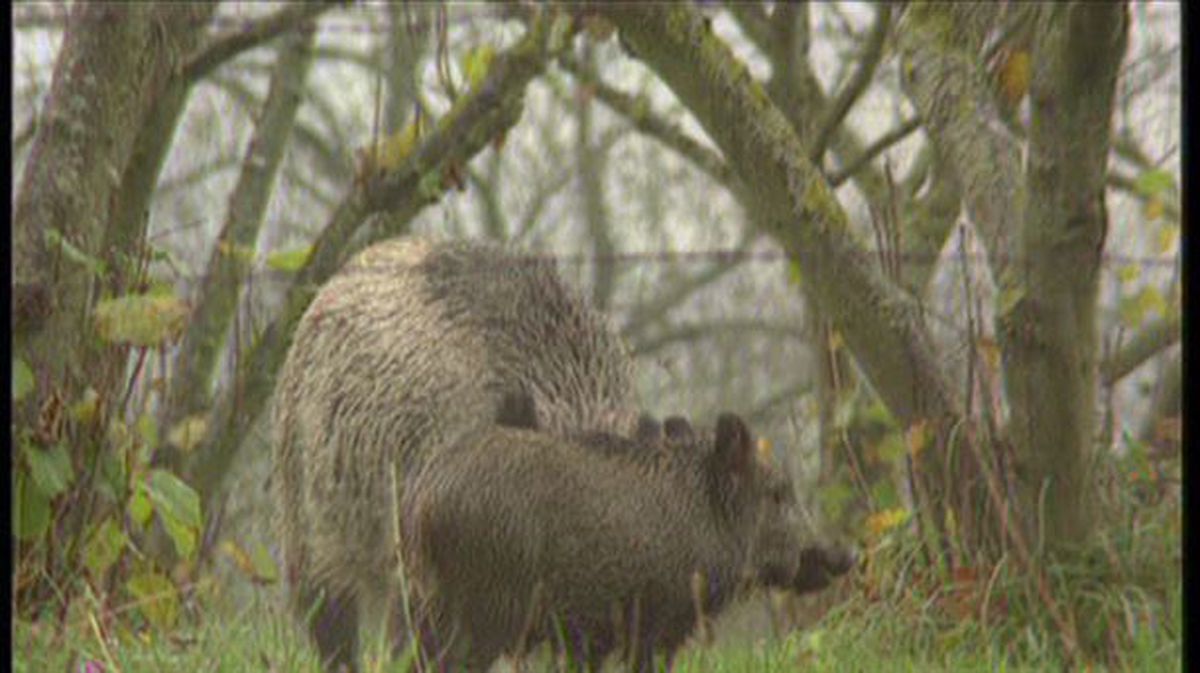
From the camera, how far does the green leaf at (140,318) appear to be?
4.32 m

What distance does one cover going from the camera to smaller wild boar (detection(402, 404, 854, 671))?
4.03m

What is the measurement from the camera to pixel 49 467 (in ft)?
14.0

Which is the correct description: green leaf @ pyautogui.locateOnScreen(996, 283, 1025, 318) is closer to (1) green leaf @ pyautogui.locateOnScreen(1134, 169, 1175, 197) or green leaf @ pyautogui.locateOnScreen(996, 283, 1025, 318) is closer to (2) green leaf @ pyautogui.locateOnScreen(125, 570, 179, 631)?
(1) green leaf @ pyautogui.locateOnScreen(1134, 169, 1175, 197)

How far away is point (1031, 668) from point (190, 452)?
89.7 inches

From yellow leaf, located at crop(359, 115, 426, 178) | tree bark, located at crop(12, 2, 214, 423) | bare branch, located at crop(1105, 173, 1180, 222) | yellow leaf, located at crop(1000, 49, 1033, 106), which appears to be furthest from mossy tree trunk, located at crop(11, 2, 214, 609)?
bare branch, located at crop(1105, 173, 1180, 222)

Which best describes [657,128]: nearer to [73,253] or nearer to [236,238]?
[236,238]

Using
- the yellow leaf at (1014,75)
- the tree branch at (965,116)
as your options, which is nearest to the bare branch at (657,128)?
the tree branch at (965,116)

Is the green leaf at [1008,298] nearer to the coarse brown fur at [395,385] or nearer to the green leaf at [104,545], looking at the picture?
the coarse brown fur at [395,385]

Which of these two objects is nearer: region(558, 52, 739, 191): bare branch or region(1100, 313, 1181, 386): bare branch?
region(1100, 313, 1181, 386): bare branch

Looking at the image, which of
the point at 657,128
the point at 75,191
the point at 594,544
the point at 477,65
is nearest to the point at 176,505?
the point at 75,191

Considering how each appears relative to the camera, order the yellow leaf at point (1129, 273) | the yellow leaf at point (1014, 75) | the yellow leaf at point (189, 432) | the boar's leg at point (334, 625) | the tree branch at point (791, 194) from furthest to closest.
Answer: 1. the yellow leaf at point (1129, 273)
2. the yellow leaf at point (189, 432)
3. the yellow leaf at point (1014, 75)
4. the tree branch at point (791, 194)
5. the boar's leg at point (334, 625)

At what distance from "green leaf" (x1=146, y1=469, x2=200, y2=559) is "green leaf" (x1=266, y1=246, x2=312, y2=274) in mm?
810

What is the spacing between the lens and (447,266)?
15.8 ft

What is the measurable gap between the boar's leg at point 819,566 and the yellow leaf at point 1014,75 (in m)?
1.69
